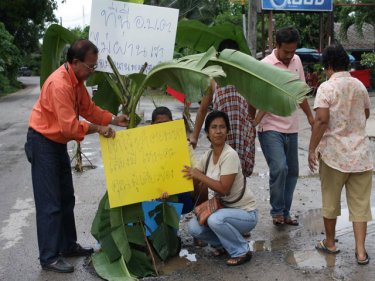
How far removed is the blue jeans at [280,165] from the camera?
4.94 meters

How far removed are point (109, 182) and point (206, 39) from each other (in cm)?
161

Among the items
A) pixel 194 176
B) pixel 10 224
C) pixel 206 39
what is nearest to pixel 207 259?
pixel 194 176

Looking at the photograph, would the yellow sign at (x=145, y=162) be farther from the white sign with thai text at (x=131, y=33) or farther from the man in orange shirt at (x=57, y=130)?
the white sign with thai text at (x=131, y=33)

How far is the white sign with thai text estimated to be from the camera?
4.06 metres

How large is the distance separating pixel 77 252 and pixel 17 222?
1.53 metres

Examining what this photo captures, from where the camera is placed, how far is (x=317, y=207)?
5895 millimetres

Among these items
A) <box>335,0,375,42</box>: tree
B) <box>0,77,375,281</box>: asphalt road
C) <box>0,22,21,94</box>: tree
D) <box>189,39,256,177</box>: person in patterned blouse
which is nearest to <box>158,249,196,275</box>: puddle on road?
<box>0,77,375,281</box>: asphalt road

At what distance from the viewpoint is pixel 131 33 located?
4102 mm

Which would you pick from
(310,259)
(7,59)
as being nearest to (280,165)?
(310,259)

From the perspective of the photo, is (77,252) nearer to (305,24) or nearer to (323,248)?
(323,248)

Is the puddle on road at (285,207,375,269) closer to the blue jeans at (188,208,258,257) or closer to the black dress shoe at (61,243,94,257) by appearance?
the blue jeans at (188,208,258,257)

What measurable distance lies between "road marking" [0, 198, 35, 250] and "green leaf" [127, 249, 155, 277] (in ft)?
4.90

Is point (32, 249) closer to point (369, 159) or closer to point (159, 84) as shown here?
point (159, 84)

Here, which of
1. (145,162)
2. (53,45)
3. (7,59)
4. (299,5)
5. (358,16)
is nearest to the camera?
(145,162)
